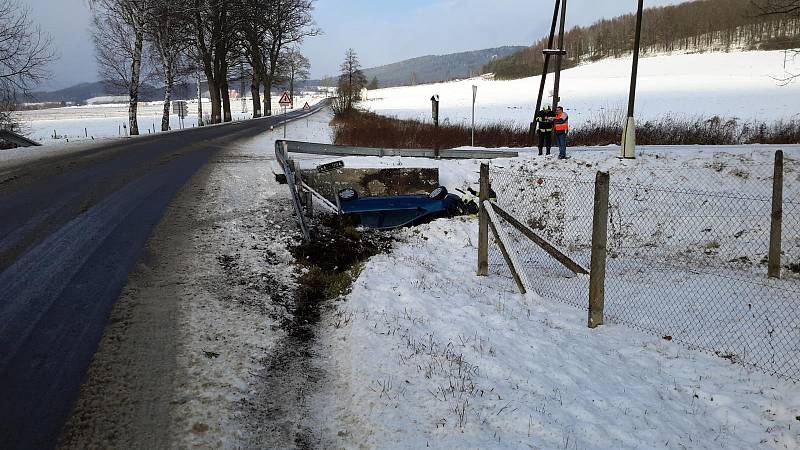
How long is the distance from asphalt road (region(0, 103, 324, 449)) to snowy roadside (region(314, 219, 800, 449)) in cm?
210

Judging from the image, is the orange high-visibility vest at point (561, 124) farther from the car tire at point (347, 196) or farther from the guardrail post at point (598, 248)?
the guardrail post at point (598, 248)

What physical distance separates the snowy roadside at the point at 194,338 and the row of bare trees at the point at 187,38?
21.6m

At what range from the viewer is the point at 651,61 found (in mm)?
83875

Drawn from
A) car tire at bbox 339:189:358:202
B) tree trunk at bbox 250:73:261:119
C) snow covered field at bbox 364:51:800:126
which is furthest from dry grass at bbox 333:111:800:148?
tree trunk at bbox 250:73:261:119

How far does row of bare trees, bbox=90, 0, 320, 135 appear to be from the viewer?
26.6 m

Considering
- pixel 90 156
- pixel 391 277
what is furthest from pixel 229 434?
pixel 90 156

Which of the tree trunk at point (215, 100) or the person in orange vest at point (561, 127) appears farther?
the tree trunk at point (215, 100)

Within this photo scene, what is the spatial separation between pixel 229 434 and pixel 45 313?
2.80 m

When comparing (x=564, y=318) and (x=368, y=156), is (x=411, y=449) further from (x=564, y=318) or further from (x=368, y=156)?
(x=368, y=156)

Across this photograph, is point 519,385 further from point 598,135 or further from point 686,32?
point 686,32

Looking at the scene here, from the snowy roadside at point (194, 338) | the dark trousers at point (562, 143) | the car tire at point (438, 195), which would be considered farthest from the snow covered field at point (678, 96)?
the snowy roadside at point (194, 338)

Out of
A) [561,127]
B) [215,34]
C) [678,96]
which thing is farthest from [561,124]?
[678,96]

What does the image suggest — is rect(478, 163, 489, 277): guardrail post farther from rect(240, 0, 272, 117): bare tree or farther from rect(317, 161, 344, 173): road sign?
rect(240, 0, 272, 117): bare tree

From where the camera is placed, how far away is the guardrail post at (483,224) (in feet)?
25.8
